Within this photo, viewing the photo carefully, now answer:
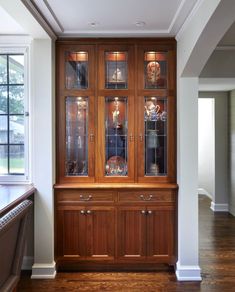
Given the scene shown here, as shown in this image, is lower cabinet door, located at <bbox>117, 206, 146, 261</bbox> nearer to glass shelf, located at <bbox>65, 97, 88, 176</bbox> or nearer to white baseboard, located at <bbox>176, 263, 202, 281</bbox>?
white baseboard, located at <bbox>176, 263, 202, 281</bbox>

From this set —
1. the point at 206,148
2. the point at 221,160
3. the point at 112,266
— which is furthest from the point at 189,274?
the point at 206,148

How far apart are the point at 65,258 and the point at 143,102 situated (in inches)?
78.6

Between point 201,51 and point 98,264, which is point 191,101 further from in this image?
point 98,264

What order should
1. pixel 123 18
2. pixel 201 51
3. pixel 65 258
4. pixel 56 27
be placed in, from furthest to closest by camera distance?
pixel 65 258 → pixel 56 27 → pixel 123 18 → pixel 201 51

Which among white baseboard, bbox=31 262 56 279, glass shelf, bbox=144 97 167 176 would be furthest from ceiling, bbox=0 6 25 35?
white baseboard, bbox=31 262 56 279

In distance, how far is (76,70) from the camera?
3.60 metres

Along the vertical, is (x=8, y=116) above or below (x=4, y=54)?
below

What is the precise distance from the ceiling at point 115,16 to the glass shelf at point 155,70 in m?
0.26

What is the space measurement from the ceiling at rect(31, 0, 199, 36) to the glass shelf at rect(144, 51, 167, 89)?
0.86 ft

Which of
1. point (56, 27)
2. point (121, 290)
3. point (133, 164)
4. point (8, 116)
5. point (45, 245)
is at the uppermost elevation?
point (56, 27)

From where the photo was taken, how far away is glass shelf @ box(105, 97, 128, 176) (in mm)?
3615

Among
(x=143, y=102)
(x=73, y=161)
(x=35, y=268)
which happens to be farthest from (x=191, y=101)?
(x=35, y=268)

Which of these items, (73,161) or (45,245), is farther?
(73,161)

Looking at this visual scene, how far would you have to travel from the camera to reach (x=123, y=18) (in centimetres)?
→ 297
